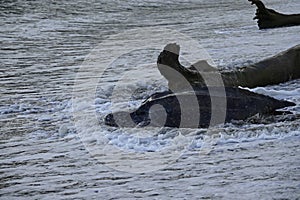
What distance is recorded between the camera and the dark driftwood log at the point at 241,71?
538cm

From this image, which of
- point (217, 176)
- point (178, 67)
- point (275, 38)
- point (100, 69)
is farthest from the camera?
point (275, 38)

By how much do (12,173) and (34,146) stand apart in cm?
57

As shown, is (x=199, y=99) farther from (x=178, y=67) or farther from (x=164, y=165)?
(x=164, y=165)

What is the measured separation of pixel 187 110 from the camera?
485 cm

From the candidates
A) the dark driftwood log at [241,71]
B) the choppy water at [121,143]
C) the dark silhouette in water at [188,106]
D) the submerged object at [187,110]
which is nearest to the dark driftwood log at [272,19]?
the choppy water at [121,143]

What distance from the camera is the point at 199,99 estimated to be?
4.95m

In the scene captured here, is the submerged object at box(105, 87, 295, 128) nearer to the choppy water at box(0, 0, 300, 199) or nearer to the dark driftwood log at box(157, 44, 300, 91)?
the choppy water at box(0, 0, 300, 199)

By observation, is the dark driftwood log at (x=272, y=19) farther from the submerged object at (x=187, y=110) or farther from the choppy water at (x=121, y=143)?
the submerged object at (x=187, y=110)

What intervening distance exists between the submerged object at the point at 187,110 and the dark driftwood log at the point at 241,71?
0.94ft

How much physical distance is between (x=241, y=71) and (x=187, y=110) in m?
1.30

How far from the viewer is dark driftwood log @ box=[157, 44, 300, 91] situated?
212 inches

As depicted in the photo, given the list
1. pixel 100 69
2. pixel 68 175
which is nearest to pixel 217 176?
pixel 68 175

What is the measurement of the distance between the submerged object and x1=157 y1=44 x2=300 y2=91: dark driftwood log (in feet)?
0.94

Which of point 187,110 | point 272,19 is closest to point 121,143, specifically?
point 187,110
